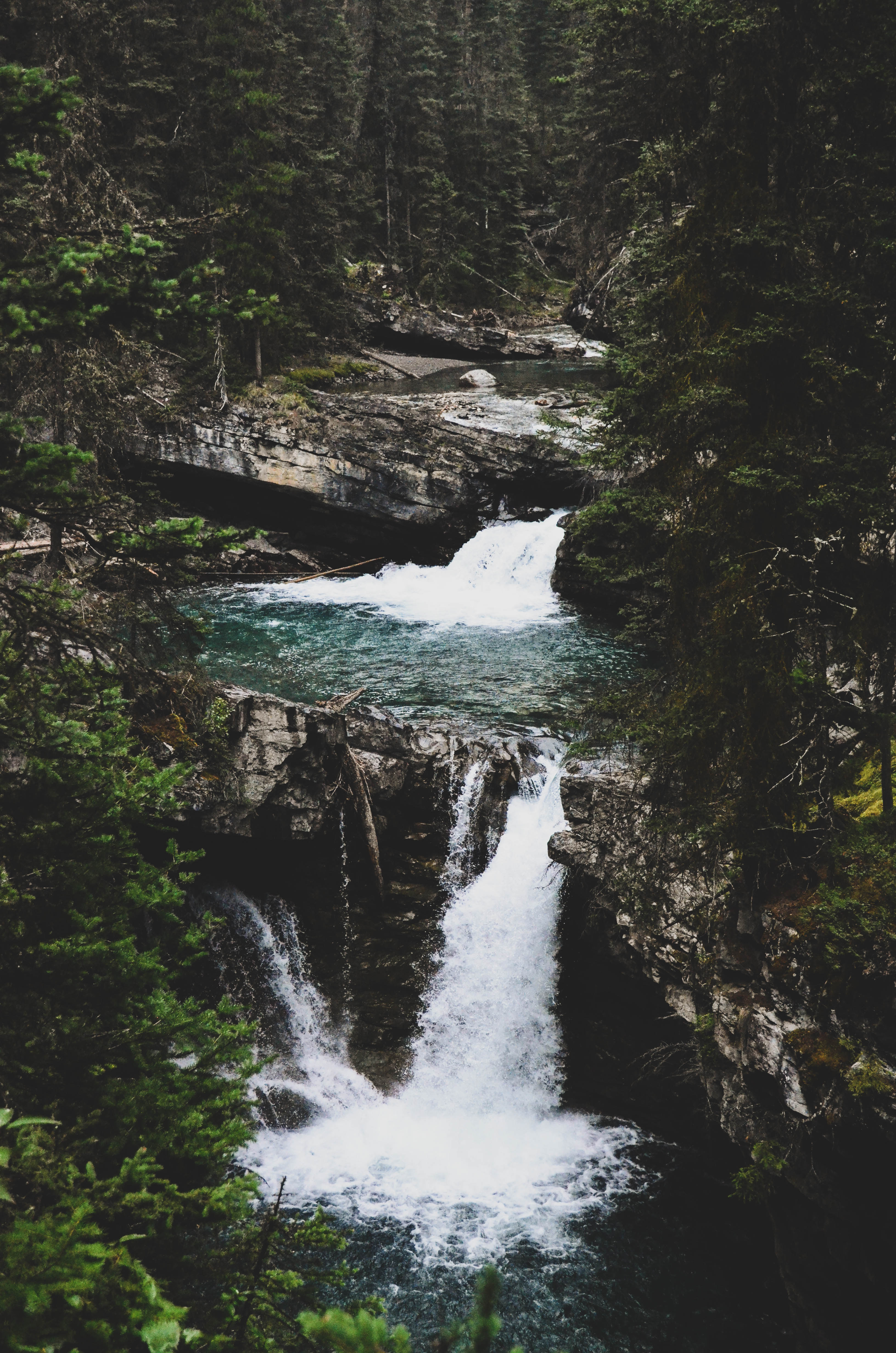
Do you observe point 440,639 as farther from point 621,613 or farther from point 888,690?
point 888,690

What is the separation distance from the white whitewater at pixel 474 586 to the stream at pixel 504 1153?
5094mm

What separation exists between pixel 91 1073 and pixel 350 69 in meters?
54.2

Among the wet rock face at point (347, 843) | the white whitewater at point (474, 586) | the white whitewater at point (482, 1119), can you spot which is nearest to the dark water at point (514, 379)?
the white whitewater at point (474, 586)

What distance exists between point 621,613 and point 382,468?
15890 millimetres

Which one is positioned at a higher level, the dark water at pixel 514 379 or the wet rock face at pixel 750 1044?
the dark water at pixel 514 379

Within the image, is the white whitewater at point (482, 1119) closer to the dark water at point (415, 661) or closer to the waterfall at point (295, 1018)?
the waterfall at point (295, 1018)

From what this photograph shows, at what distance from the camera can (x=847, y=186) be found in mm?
6723

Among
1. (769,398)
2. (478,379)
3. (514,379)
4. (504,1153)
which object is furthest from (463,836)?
(514,379)

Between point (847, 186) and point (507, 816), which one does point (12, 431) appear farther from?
point (507, 816)

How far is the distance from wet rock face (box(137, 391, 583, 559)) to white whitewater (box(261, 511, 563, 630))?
0.83 meters

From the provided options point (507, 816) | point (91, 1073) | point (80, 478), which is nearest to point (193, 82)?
point (80, 478)

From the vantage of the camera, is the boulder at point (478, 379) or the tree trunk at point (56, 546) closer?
the tree trunk at point (56, 546)

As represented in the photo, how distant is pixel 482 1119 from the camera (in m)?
11.2

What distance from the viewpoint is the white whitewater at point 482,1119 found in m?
9.78
